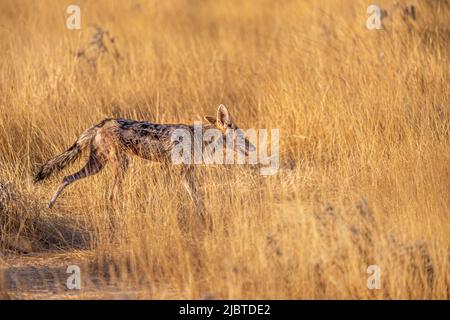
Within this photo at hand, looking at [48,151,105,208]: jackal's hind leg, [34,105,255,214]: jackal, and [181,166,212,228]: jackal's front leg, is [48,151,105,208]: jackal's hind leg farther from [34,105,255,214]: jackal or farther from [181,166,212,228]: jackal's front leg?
[181,166,212,228]: jackal's front leg

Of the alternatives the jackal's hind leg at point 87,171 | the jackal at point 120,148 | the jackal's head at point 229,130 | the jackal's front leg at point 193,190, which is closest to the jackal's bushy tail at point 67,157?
the jackal at point 120,148

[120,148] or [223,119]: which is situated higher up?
[223,119]

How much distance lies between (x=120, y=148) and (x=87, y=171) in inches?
15.6

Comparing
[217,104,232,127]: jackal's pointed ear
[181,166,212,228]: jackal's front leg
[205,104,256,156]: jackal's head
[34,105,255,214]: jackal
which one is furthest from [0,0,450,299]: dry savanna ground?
[217,104,232,127]: jackal's pointed ear

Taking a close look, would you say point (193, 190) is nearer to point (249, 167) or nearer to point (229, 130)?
point (229, 130)

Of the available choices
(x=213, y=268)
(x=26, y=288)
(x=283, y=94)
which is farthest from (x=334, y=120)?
(x=26, y=288)

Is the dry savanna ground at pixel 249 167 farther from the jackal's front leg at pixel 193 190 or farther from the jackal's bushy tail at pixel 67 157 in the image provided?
the jackal's bushy tail at pixel 67 157

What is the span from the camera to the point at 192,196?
26.2 feet

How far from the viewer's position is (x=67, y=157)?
27.4 feet

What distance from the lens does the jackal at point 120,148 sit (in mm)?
8172

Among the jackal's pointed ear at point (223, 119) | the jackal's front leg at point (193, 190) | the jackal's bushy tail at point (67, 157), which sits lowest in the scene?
the jackal's front leg at point (193, 190)

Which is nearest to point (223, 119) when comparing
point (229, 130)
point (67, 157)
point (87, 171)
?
point (229, 130)

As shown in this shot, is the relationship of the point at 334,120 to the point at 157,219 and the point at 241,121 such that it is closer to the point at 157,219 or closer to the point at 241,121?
the point at 241,121

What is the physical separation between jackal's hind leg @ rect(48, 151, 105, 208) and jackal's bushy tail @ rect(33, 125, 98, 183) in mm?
151
